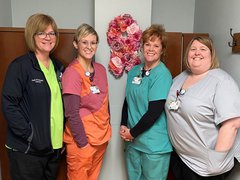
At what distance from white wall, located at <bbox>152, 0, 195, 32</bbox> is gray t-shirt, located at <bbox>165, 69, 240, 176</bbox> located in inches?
52.1

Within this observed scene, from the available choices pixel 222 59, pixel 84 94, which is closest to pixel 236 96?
pixel 222 59

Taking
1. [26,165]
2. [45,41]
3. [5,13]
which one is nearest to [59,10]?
[5,13]

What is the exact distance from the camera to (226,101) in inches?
56.4

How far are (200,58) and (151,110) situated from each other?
1.56 feet

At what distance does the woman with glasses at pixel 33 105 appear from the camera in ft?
5.14

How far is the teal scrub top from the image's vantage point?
1723 millimetres

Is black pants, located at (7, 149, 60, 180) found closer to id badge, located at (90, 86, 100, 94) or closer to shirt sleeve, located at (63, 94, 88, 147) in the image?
shirt sleeve, located at (63, 94, 88, 147)

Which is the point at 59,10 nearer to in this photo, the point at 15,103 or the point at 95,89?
the point at 95,89

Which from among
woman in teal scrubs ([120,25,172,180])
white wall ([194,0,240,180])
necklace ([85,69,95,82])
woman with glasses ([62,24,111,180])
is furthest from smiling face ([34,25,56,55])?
white wall ([194,0,240,180])

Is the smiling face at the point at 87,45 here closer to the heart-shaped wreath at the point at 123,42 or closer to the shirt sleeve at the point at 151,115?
the heart-shaped wreath at the point at 123,42

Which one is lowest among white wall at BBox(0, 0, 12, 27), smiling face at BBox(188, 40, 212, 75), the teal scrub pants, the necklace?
the teal scrub pants

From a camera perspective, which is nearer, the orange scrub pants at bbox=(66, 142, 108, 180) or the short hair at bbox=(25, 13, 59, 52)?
the short hair at bbox=(25, 13, 59, 52)

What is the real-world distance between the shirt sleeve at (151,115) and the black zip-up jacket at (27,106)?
0.64 m

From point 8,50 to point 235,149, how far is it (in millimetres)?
1776
